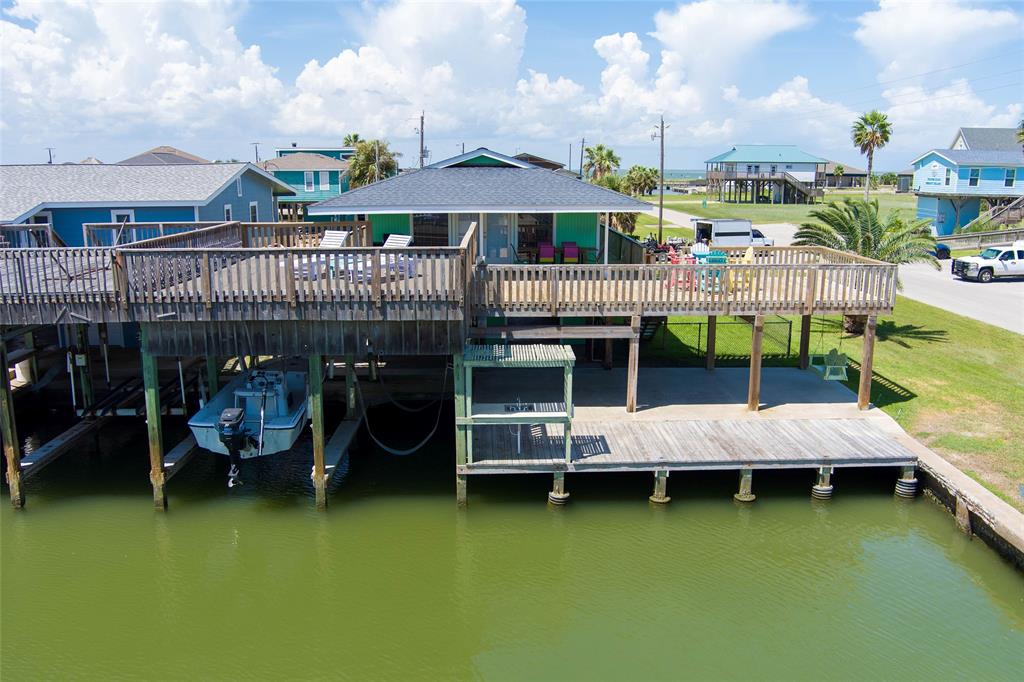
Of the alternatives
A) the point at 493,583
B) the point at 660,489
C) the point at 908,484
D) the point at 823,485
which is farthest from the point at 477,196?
the point at 908,484

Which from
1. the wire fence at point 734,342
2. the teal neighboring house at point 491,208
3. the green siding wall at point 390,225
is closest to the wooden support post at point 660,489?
the teal neighboring house at point 491,208

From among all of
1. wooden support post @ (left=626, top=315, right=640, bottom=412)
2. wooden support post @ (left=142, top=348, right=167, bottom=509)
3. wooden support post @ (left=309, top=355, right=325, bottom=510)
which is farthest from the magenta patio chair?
wooden support post @ (left=142, top=348, right=167, bottom=509)

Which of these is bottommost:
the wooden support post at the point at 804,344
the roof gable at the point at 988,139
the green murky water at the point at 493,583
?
the green murky water at the point at 493,583

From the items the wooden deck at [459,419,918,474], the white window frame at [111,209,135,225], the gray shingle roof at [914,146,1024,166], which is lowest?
the wooden deck at [459,419,918,474]

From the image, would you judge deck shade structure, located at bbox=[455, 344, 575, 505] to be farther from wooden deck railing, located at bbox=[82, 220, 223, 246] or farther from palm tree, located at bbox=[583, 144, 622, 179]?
palm tree, located at bbox=[583, 144, 622, 179]

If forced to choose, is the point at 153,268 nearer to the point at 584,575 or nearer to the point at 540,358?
the point at 540,358

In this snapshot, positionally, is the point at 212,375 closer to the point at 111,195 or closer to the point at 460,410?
the point at 460,410

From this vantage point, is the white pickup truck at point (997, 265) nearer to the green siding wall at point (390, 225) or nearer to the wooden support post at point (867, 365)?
the wooden support post at point (867, 365)

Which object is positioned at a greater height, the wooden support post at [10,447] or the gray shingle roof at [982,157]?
the gray shingle roof at [982,157]

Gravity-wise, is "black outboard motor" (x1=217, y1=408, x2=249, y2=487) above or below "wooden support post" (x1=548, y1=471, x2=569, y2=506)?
above
